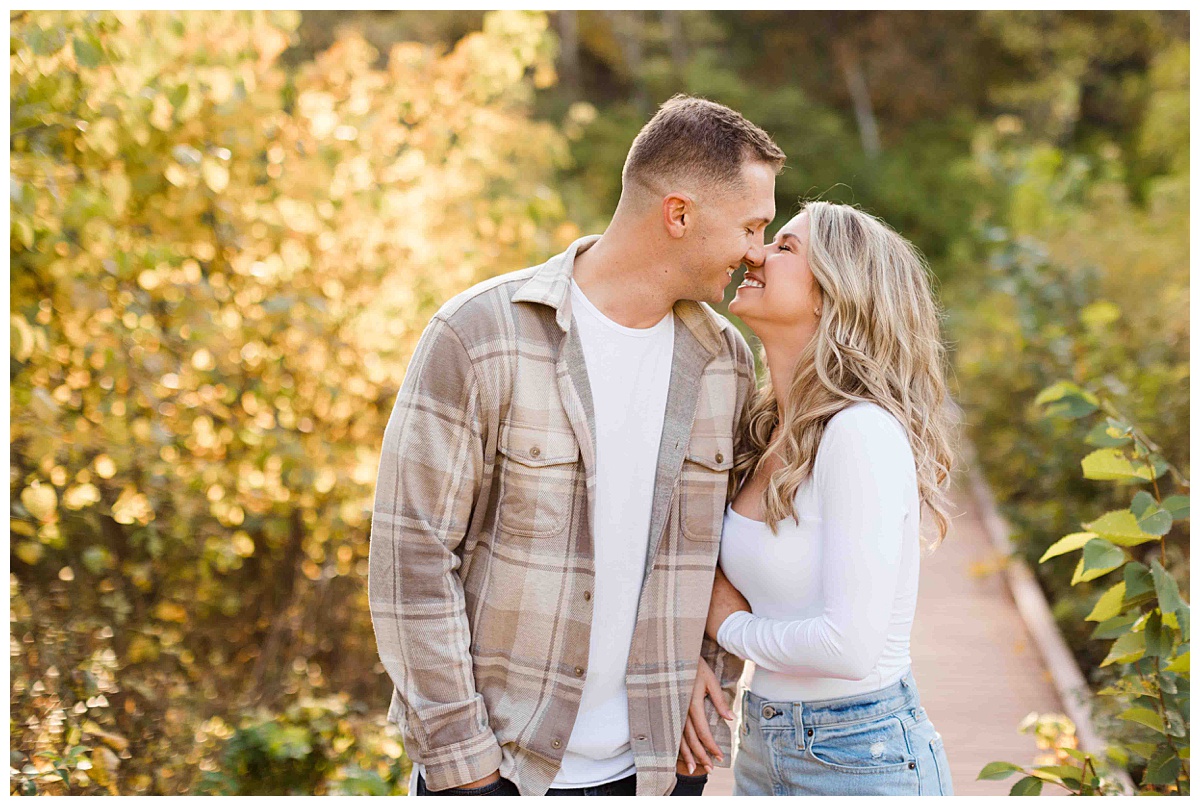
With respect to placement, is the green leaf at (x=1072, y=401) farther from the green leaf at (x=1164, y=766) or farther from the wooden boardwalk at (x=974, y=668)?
the wooden boardwalk at (x=974, y=668)

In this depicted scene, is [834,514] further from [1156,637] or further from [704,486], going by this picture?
[1156,637]

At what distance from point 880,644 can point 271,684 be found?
3.15 meters

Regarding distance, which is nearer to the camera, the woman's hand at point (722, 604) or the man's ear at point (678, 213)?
the man's ear at point (678, 213)

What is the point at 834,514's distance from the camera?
215 cm

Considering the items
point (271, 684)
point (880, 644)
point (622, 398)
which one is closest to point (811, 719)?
point (880, 644)

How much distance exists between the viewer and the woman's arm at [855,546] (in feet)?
6.91

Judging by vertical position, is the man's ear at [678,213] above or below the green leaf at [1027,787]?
above

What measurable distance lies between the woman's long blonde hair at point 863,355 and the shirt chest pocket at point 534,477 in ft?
1.53

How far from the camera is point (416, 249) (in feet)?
18.6

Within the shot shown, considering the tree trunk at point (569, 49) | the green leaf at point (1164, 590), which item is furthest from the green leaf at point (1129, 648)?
the tree trunk at point (569, 49)

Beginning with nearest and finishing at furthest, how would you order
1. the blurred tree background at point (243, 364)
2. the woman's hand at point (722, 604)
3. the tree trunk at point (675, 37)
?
1. the woman's hand at point (722, 604)
2. the blurred tree background at point (243, 364)
3. the tree trunk at point (675, 37)

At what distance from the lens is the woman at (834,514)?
2.14m

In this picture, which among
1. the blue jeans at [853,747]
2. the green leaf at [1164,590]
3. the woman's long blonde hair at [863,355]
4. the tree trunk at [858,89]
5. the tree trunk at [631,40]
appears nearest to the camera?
the blue jeans at [853,747]

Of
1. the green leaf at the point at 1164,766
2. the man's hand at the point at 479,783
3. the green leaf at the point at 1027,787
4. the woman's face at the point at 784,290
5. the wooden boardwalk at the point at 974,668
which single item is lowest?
the wooden boardwalk at the point at 974,668
